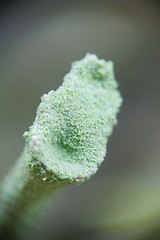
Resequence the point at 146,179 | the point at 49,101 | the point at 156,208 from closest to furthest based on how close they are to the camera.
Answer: the point at 49,101, the point at 156,208, the point at 146,179

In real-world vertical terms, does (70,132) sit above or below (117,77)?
below

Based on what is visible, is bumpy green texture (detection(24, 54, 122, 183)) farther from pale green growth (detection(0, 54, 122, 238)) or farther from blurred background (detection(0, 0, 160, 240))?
blurred background (detection(0, 0, 160, 240))

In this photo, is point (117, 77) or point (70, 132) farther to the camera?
point (117, 77)

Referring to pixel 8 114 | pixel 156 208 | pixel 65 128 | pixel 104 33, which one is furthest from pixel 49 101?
pixel 104 33

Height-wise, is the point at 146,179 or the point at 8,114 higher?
the point at 8,114

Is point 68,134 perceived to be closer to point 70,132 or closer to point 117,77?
point 70,132

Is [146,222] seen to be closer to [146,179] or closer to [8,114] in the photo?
[146,179]

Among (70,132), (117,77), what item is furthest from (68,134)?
(117,77)

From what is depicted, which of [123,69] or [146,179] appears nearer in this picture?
[146,179]

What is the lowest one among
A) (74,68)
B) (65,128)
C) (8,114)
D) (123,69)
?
(65,128)
